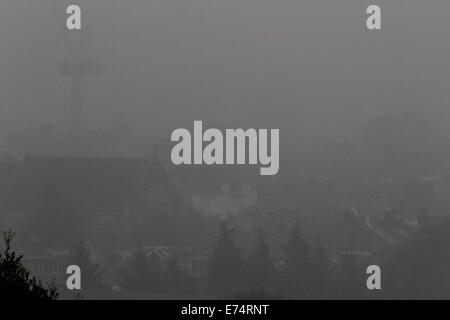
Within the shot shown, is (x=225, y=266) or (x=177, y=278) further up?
(x=225, y=266)

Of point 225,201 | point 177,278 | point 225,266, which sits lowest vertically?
point 177,278

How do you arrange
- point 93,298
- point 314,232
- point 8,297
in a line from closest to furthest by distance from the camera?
point 8,297 < point 93,298 < point 314,232

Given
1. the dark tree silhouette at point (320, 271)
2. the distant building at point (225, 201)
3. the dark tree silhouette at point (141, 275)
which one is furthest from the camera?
the distant building at point (225, 201)

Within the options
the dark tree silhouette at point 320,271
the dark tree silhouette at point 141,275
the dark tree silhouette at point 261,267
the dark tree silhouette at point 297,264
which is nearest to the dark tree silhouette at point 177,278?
the dark tree silhouette at point 141,275

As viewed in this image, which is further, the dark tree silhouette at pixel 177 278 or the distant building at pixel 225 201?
the distant building at pixel 225 201

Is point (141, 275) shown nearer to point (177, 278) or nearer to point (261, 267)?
point (177, 278)

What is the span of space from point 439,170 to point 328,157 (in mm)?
1095

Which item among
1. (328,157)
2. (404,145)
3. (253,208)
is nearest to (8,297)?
(253,208)

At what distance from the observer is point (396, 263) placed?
267 inches

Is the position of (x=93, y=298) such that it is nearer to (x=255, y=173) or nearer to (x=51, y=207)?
(x=51, y=207)

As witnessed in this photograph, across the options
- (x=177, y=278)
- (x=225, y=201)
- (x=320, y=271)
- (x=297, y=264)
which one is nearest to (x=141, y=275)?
(x=177, y=278)

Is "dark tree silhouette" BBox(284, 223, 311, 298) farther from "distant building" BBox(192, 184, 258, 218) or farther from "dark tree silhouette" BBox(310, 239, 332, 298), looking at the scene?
"distant building" BBox(192, 184, 258, 218)

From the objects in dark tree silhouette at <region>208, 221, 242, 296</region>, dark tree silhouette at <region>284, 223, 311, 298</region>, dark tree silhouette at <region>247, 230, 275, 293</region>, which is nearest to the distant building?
dark tree silhouette at <region>208, 221, 242, 296</region>

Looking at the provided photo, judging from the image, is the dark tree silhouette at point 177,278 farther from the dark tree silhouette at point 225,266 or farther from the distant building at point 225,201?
the distant building at point 225,201
